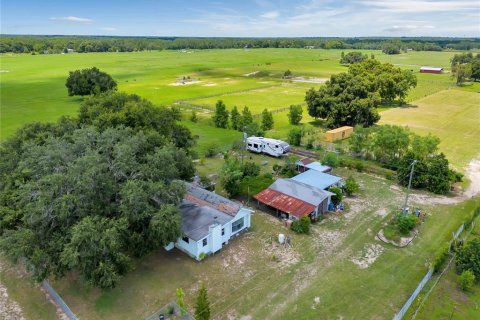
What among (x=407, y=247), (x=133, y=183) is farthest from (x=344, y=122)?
(x=133, y=183)

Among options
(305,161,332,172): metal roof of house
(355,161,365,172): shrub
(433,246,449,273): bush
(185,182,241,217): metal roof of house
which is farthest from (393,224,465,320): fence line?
(355,161,365,172): shrub

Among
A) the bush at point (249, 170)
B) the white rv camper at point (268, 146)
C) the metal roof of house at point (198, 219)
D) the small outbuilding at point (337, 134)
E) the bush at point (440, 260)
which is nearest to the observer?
the bush at point (440, 260)

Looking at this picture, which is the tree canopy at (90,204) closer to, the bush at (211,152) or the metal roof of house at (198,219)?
the metal roof of house at (198,219)

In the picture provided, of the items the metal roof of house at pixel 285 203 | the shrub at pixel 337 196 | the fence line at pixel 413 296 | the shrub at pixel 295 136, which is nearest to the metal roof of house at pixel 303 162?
the shrub at pixel 337 196

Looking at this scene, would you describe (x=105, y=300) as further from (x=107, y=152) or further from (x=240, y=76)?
(x=240, y=76)

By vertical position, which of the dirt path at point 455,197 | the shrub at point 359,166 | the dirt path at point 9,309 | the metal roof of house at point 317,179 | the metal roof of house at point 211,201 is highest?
the metal roof of house at point 211,201

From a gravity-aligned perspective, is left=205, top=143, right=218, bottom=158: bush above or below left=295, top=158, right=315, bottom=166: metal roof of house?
below

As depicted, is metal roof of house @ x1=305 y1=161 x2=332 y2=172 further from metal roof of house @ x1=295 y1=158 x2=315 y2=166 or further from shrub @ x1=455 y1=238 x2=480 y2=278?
shrub @ x1=455 y1=238 x2=480 y2=278
